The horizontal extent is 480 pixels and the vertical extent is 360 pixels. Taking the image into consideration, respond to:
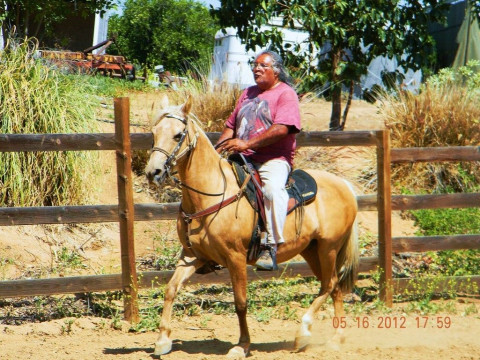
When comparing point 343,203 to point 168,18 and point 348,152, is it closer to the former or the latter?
point 348,152

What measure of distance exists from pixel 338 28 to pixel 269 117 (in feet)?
18.9

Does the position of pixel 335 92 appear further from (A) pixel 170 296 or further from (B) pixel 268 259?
(A) pixel 170 296

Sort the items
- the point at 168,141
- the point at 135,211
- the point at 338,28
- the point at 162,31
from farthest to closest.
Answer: the point at 162,31
the point at 338,28
the point at 135,211
the point at 168,141

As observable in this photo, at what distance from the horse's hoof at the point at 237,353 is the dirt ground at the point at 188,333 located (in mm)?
90

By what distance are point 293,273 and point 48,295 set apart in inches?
102

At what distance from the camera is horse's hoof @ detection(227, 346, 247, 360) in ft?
17.9

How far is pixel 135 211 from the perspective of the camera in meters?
6.79

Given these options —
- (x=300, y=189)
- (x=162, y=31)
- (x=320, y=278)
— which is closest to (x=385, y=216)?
(x=320, y=278)

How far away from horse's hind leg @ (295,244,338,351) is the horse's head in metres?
1.78

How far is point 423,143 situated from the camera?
1055 cm

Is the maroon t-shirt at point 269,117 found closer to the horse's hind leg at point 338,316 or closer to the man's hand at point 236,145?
the man's hand at point 236,145

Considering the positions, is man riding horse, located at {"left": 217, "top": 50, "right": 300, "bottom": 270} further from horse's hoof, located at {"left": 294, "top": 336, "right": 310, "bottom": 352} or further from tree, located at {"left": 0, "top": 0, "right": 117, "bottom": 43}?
tree, located at {"left": 0, "top": 0, "right": 117, "bottom": 43}

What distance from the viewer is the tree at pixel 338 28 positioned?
10805 millimetres

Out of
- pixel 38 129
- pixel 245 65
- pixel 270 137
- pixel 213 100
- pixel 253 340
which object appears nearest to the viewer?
pixel 270 137
